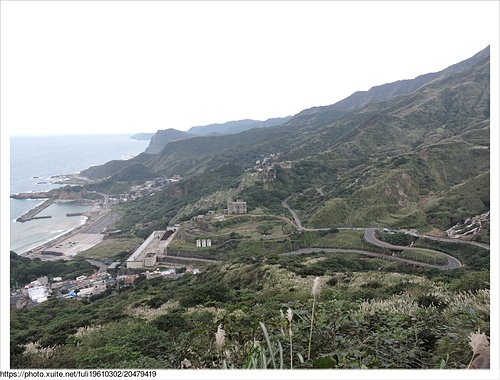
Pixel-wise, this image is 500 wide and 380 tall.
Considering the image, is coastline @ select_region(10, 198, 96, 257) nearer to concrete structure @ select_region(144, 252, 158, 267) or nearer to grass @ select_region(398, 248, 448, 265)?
concrete structure @ select_region(144, 252, 158, 267)

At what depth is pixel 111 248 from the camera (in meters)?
33.1

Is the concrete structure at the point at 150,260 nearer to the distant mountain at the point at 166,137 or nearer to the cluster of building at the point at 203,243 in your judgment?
the cluster of building at the point at 203,243

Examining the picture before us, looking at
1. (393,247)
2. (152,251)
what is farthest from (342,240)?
(152,251)

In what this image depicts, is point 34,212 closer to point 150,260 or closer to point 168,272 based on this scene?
point 150,260

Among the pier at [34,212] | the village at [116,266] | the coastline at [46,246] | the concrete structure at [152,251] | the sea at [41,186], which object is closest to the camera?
the village at [116,266]

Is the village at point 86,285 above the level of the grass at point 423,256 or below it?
below

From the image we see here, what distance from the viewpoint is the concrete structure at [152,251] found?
2477 centimetres

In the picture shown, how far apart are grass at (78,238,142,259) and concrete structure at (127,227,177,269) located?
2.66 m

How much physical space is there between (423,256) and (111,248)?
86.3 feet

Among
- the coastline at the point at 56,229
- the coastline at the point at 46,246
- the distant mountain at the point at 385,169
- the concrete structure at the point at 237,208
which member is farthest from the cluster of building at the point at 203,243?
the coastline at the point at 56,229

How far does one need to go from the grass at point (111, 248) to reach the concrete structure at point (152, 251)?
2.66 m

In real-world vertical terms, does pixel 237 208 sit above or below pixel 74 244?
above

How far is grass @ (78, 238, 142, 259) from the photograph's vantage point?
3120 centimetres

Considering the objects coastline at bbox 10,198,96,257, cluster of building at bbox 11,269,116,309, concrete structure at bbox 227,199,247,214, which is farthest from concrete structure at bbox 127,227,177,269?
coastline at bbox 10,198,96,257
